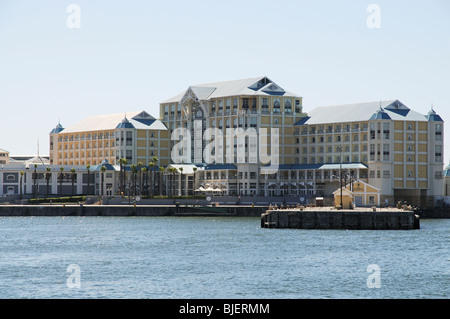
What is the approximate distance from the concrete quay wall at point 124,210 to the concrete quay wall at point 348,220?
43.6m

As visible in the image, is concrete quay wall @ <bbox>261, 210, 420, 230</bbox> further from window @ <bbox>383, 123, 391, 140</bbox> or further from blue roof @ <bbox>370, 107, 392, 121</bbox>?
blue roof @ <bbox>370, 107, 392, 121</bbox>

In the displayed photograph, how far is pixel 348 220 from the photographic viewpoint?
128 m

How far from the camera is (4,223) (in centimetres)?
15912

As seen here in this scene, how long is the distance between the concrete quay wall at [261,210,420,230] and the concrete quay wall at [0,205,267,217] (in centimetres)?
4356

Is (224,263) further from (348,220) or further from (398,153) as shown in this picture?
(398,153)

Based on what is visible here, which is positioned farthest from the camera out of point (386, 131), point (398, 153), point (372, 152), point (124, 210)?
point (372, 152)

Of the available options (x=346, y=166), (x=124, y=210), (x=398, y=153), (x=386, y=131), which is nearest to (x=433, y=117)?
(x=398, y=153)

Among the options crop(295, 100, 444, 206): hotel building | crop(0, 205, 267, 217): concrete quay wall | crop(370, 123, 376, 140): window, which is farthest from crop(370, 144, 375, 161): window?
crop(0, 205, 267, 217): concrete quay wall

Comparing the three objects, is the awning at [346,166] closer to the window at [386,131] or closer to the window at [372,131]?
the window at [372,131]

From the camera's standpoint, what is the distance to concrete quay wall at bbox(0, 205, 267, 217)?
175750 millimetres

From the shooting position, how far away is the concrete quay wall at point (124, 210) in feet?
577

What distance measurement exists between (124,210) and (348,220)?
214ft
